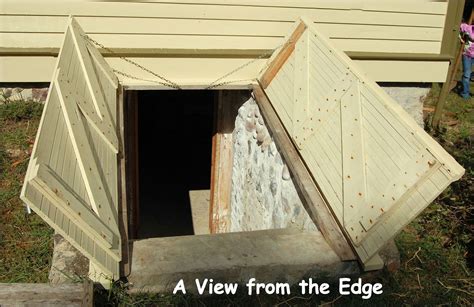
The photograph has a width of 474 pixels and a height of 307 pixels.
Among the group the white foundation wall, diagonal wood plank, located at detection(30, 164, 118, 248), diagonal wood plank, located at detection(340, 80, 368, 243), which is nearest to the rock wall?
the white foundation wall

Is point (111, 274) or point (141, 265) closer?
point (111, 274)

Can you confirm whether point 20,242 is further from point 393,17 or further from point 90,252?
point 393,17

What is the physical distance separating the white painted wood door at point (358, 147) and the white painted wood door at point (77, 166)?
1.63 m

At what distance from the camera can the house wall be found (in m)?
5.49

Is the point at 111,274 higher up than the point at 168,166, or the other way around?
the point at 168,166

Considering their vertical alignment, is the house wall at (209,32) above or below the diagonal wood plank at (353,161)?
above

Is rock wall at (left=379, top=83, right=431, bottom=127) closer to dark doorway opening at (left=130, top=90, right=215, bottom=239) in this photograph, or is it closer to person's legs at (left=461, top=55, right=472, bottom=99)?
person's legs at (left=461, top=55, right=472, bottom=99)

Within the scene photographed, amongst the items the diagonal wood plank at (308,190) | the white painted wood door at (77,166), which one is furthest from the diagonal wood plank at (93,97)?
the diagonal wood plank at (308,190)

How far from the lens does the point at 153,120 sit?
1035 centimetres

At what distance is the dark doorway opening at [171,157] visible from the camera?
791 centimetres

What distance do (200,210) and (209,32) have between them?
11.2 ft

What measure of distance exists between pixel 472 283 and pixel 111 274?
107 inches

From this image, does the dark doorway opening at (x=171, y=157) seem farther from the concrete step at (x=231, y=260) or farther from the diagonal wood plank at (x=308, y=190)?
the concrete step at (x=231, y=260)

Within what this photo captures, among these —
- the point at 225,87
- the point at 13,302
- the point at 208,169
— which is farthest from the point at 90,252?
the point at 208,169
